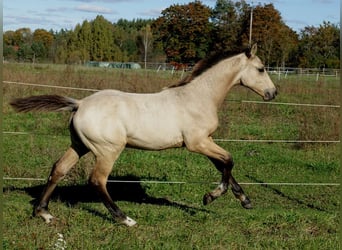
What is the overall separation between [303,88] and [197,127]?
13.8 meters

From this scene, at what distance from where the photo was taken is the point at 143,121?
18.6ft

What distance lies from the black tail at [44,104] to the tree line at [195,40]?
12.4 meters

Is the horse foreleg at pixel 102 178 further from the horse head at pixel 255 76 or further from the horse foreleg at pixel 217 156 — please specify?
A: the horse head at pixel 255 76

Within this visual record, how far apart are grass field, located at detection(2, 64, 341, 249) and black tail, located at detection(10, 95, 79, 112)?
46.4 inches

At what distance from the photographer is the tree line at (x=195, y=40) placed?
29469 mm

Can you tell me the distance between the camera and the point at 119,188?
25.4 ft

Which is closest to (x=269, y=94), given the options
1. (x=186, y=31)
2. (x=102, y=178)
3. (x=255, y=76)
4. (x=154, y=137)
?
(x=255, y=76)

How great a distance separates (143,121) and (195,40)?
2666 centimetres

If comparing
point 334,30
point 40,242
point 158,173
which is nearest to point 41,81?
point 158,173

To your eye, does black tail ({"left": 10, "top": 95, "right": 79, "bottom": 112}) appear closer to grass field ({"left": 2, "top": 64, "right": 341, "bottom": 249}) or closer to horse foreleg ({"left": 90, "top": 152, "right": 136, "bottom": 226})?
horse foreleg ({"left": 90, "top": 152, "right": 136, "bottom": 226})

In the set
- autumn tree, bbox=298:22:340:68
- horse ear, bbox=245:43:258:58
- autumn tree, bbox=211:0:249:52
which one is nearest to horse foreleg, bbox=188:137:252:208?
horse ear, bbox=245:43:258:58

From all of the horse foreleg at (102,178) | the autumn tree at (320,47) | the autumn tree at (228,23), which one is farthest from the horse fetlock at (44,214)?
the autumn tree at (320,47)

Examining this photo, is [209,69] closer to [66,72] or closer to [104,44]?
[66,72]

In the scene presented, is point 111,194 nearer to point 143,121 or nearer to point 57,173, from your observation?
point 57,173
